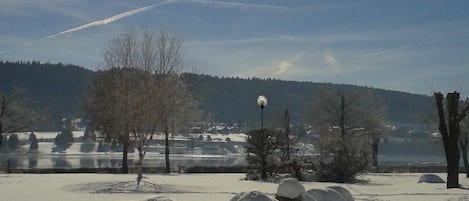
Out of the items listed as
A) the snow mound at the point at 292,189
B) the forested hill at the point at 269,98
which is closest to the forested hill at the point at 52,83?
the forested hill at the point at 269,98

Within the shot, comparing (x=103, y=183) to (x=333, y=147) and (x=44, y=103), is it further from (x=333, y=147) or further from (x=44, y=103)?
(x=44, y=103)

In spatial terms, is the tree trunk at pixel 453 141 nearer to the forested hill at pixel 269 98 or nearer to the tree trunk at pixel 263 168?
the tree trunk at pixel 263 168

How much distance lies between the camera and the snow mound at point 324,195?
14487 mm

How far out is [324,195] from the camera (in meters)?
14.6

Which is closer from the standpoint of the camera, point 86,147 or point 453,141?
point 453,141

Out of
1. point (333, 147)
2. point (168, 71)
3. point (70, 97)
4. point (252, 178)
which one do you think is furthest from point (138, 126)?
point (70, 97)

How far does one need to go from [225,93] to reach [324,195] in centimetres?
14080

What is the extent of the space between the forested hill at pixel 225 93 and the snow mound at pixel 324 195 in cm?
11236

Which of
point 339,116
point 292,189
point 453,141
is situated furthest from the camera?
point 339,116

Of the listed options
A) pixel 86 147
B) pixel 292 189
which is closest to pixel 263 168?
pixel 292 189

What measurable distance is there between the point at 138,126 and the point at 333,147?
15.0 meters

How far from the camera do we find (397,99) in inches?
5728

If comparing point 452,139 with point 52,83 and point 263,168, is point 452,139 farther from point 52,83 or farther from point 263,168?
point 52,83

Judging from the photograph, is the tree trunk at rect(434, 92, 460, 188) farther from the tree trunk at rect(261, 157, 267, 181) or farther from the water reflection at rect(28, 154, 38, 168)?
the water reflection at rect(28, 154, 38, 168)
